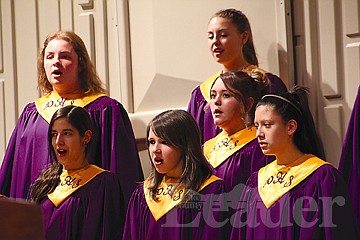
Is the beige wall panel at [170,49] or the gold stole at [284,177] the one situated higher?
the beige wall panel at [170,49]

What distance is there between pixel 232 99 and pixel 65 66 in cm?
101

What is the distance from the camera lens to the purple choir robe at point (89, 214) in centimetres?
293

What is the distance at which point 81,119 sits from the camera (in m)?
3.11

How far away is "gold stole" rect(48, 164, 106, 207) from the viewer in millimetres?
2979

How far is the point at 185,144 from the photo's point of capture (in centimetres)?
272

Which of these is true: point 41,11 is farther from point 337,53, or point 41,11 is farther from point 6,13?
point 337,53

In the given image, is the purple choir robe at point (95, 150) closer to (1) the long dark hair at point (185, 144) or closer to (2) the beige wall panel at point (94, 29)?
(1) the long dark hair at point (185, 144)

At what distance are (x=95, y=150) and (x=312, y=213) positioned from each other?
4.22ft

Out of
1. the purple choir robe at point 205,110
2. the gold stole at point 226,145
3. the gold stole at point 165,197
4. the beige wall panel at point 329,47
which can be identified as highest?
the beige wall panel at point 329,47

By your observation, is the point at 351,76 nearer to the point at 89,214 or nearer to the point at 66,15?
the point at 89,214

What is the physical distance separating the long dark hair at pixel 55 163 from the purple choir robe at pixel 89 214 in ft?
0.21

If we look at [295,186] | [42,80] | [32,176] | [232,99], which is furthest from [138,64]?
[295,186]

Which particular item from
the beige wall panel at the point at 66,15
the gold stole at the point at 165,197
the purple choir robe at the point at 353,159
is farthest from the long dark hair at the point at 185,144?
the beige wall panel at the point at 66,15

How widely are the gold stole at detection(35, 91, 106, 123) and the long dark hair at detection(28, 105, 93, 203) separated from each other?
13.6 inches
